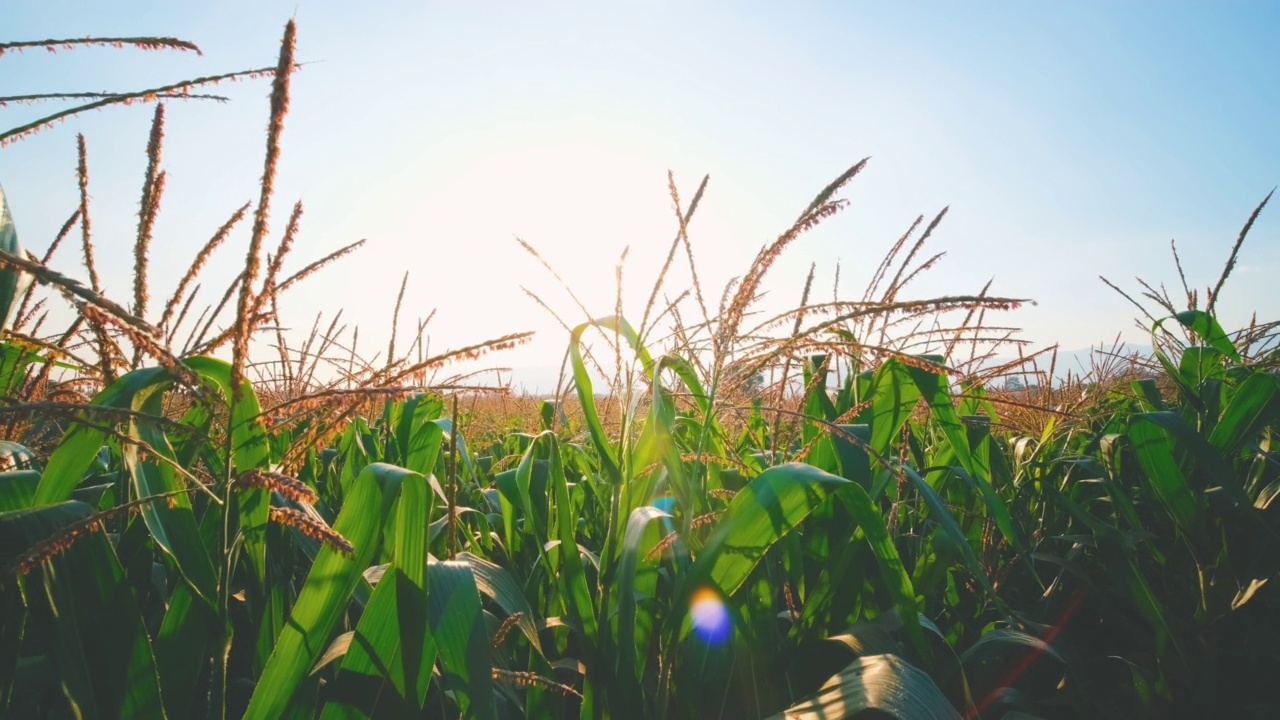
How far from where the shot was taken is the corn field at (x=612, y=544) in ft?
2.71

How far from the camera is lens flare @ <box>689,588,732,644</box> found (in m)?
1.09

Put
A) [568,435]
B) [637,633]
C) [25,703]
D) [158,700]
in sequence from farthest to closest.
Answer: [568,435]
[637,633]
[25,703]
[158,700]

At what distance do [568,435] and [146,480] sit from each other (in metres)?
2.88

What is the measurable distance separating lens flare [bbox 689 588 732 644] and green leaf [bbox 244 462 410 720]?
1.72ft

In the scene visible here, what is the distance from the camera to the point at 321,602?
0.87 meters

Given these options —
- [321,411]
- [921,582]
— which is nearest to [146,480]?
[321,411]

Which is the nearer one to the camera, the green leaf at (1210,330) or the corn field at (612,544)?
the corn field at (612,544)

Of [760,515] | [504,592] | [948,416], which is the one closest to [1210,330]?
[948,416]

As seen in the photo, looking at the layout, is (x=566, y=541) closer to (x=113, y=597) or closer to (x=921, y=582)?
(x=113, y=597)

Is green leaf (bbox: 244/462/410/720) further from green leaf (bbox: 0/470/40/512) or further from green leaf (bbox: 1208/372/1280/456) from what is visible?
green leaf (bbox: 1208/372/1280/456)

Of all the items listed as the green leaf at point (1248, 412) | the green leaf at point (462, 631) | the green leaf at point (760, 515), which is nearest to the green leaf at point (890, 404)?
the green leaf at point (760, 515)

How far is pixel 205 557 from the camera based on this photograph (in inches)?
34.0

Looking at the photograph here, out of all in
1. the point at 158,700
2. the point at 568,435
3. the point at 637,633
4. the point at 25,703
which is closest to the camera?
the point at 158,700

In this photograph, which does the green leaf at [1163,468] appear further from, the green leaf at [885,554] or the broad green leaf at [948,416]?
the green leaf at [885,554]
